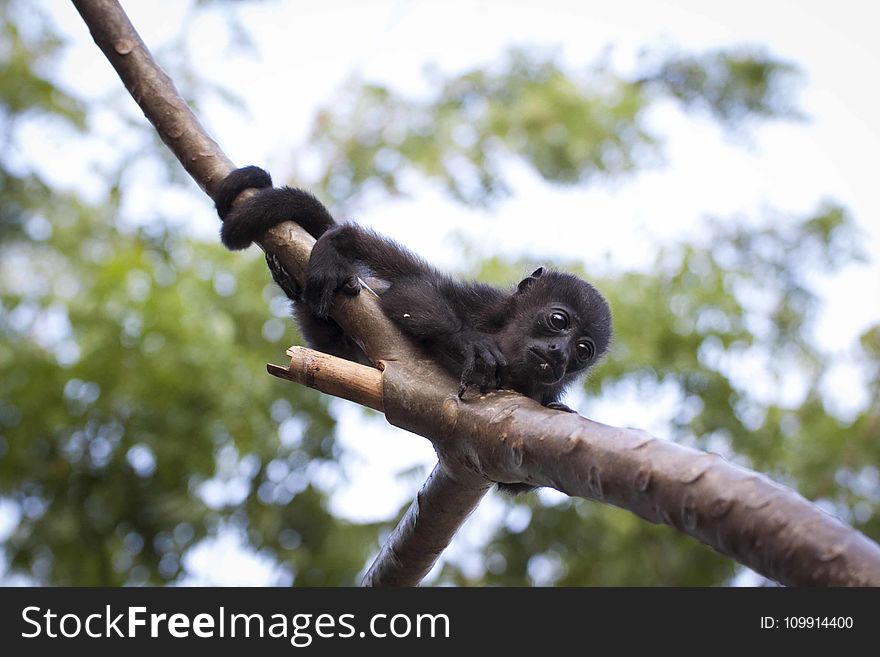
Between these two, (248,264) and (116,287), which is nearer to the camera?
(116,287)

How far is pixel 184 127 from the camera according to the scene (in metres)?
3.53

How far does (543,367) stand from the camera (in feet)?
11.8

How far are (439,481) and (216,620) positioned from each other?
31.8 inches

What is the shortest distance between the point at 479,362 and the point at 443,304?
1.75 ft

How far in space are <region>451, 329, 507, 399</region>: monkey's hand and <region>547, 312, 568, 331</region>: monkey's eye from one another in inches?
21.3

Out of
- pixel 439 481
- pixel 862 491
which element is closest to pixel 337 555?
pixel 862 491

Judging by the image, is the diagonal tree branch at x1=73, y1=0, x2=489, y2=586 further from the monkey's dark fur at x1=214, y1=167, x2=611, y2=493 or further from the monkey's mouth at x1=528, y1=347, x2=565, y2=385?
the monkey's mouth at x1=528, y1=347, x2=565, y2=385

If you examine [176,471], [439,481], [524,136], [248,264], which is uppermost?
[524,136]

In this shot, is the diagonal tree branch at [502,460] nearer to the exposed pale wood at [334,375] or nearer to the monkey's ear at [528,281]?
the exposed pale wood at [334,375]

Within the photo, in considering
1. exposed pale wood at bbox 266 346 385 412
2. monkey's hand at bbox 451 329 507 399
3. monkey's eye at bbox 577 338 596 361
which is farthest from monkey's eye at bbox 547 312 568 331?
exposed pale wood at bbox 266 346 385 412

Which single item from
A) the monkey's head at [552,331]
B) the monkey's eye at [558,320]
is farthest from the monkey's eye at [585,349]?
the monkey's eye at [558,320]

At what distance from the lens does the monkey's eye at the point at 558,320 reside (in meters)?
3.95

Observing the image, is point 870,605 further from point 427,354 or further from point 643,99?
point 643,99

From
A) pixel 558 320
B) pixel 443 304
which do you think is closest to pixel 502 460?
pixel 443 304
